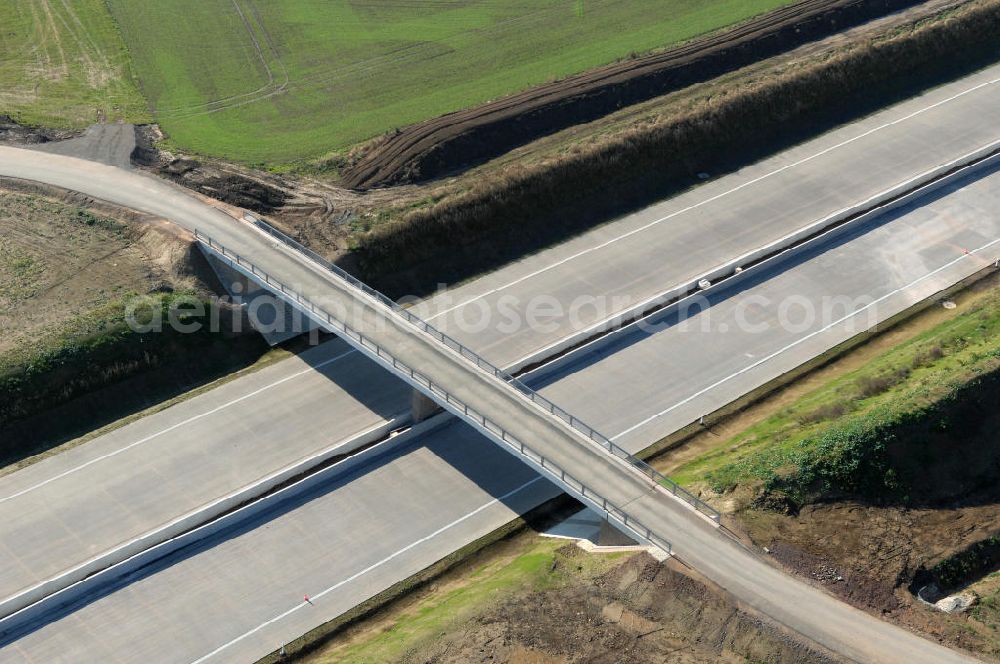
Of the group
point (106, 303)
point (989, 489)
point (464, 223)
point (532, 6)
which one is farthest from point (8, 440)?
point (532, 6)

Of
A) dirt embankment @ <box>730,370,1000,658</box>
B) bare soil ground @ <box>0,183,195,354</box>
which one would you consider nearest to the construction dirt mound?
bare soil ground @ <box>0,183,195,354</box>

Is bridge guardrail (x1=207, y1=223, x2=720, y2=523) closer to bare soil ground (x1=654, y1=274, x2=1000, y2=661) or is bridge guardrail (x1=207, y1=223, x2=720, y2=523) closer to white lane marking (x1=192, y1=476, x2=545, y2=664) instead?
bare soil ground (x1=654, y1=274, x2=1000, y2=661)

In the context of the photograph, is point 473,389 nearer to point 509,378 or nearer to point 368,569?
point 509,378

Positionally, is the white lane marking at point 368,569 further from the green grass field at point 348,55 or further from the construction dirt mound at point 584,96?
the green grass field at point 348,55

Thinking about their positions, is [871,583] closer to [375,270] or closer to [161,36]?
[375,270]

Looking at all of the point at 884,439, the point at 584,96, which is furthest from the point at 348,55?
the point at 884,439
